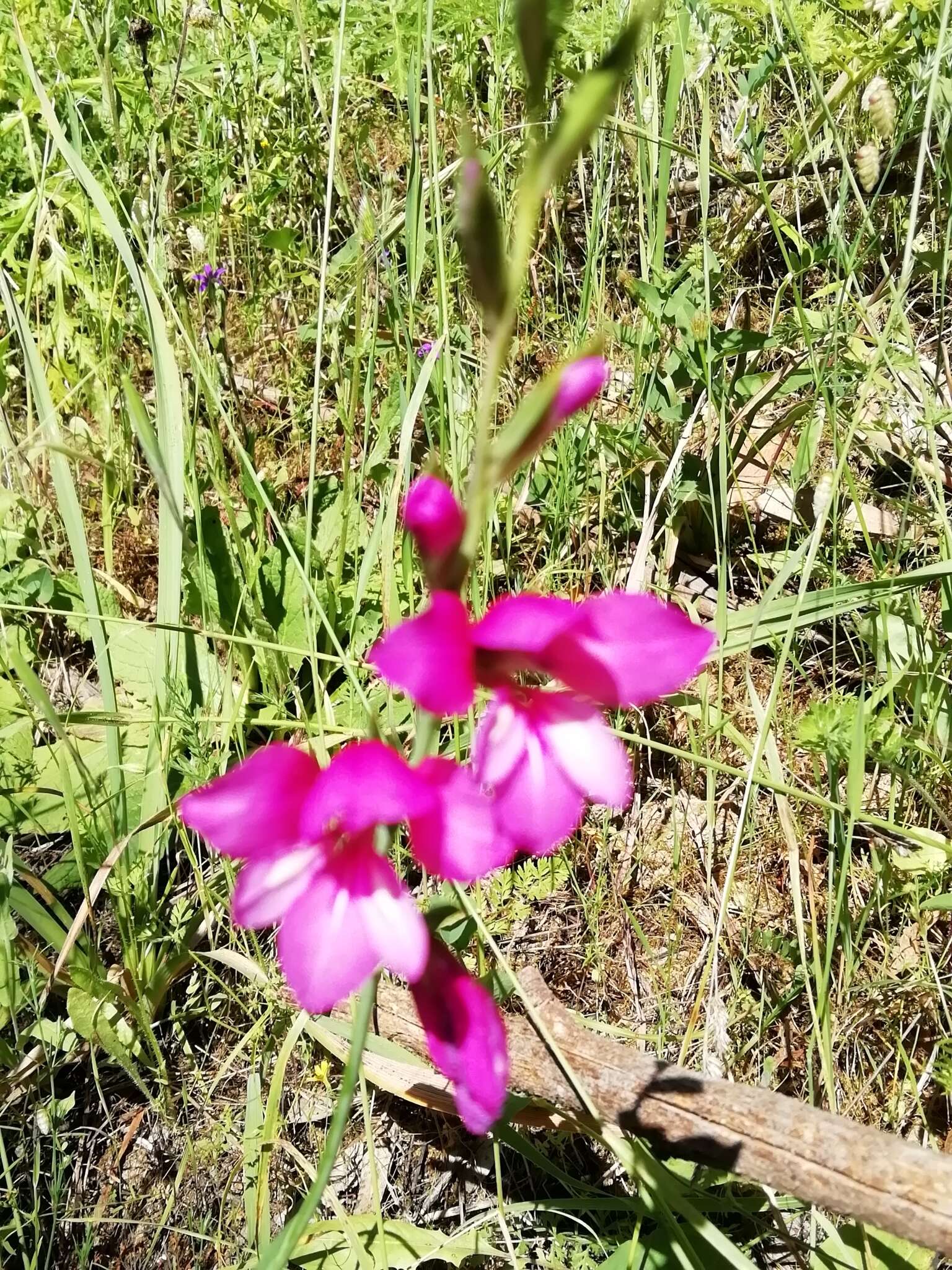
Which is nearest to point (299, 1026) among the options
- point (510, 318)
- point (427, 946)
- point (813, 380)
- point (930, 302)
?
point (427, 946)

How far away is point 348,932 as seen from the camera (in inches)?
22.7

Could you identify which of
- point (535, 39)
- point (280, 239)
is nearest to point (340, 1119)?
point (535, 39)

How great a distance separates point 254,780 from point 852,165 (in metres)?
1.83

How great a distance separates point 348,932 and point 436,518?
0.24 m

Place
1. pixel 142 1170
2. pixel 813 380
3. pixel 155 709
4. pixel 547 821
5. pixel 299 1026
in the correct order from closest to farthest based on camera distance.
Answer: pixel 547 821 < pixel 299 1026 < pixel 142 1170 < pixel 155 709 < pixel 813 380

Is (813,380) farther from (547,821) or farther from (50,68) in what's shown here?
(50,68)

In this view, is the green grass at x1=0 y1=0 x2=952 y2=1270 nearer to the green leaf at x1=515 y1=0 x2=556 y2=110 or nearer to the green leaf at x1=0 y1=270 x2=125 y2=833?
the green leaf at x1=0 y1=270 x2=125 y2=833

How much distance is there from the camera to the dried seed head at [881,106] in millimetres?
1484

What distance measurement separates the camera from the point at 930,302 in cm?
195

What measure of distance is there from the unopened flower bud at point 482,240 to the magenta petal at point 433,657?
0.49 feet

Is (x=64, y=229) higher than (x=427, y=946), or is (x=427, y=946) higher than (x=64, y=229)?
(x=64, y=229)

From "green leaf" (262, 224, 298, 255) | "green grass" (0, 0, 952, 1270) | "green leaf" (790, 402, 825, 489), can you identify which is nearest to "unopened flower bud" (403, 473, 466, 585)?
"green grass" (0, 0, 952, 1270)

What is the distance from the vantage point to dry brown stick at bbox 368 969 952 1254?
0.82 meters

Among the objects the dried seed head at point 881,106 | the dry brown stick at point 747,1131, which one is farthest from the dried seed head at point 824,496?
the dry brown stick at point 747,1131
